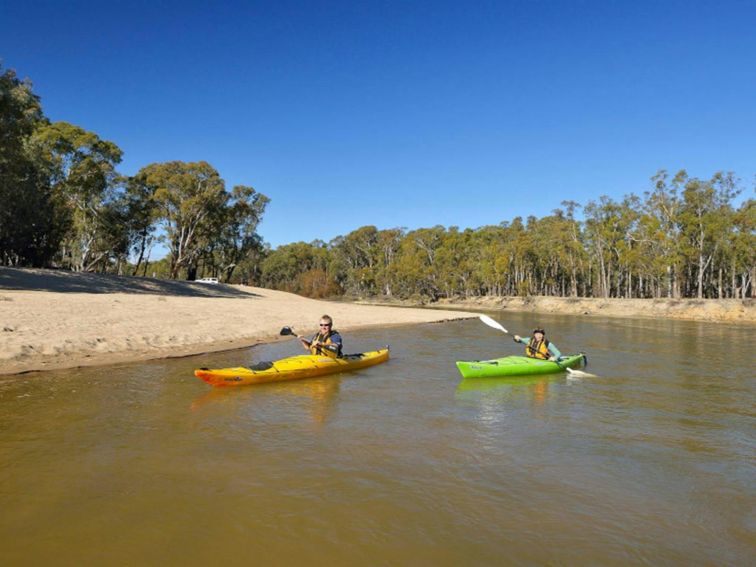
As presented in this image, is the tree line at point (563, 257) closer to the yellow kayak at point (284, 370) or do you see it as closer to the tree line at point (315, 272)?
the tree line at point (315, 272)

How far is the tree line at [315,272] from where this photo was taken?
34.2 metres

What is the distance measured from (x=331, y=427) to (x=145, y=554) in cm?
420

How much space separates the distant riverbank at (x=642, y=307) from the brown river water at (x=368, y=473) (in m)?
34.3

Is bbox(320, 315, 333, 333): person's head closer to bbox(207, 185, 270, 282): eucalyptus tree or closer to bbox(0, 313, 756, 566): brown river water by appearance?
bbox(0, 313, 756, 566): brown river water

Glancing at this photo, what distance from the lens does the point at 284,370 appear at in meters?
11.6

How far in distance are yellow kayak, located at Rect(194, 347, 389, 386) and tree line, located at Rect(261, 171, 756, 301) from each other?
43.2m

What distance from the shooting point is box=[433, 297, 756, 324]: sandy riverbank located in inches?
1558

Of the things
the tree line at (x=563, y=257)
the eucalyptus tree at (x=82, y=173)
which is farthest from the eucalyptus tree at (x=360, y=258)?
the eucalyptus tree at (x=82, y=173)

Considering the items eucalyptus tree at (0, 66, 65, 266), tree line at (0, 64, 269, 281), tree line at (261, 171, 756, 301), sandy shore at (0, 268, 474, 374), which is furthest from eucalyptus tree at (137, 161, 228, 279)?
tree line at (261, 171, 756, 301)

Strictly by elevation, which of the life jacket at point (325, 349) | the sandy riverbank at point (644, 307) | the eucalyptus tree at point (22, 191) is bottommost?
the life jacket at point (325, 349)

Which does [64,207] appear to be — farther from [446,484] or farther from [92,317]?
[446,484]

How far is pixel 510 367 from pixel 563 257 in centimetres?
5043

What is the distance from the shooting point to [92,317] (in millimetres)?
16141

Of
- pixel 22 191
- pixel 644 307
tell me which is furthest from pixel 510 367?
pixel 644 307
